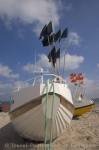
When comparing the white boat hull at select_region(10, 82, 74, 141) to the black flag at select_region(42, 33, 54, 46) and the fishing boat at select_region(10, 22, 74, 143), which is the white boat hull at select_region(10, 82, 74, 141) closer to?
the fishing boat at select_region(10, 22, 74, 143)

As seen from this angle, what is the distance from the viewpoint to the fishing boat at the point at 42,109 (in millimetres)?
8031

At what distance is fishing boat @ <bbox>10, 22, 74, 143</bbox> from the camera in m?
8.03

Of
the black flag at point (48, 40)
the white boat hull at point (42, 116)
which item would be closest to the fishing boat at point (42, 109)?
the white boat hull at point (42, 116)

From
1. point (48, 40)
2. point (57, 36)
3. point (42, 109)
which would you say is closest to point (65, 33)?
point (57, 36)

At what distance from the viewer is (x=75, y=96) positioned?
59.4 feet

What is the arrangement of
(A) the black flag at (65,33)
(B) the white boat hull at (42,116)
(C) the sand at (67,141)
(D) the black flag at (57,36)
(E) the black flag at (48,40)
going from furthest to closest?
(A) the black flag at (65,33), (D) the black flag at (57,36), (E) the black flag at (48,40), (C) the sand at (67,141), (B) the white boat hull at (42,116)

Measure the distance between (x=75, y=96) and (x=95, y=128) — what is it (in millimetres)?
Result: 6813

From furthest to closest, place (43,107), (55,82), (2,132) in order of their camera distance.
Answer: (2,132) < (55,82) < (43,107)

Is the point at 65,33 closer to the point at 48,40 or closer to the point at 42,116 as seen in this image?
the point at 48,40

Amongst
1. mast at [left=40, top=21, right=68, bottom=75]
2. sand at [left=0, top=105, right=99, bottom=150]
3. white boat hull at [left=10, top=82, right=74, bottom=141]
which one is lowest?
sand at [left=0, top=105, right=99, bottom=150]

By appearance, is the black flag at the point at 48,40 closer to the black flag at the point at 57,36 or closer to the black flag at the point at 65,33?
the black flag at the point at 57,36

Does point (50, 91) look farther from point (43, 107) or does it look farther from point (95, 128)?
point (95, 128)

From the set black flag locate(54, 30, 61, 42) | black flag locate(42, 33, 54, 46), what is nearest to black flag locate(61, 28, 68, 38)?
black flag locate(54, 30, 61, 42)

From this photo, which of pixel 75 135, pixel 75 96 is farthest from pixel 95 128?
pixel 75 96
